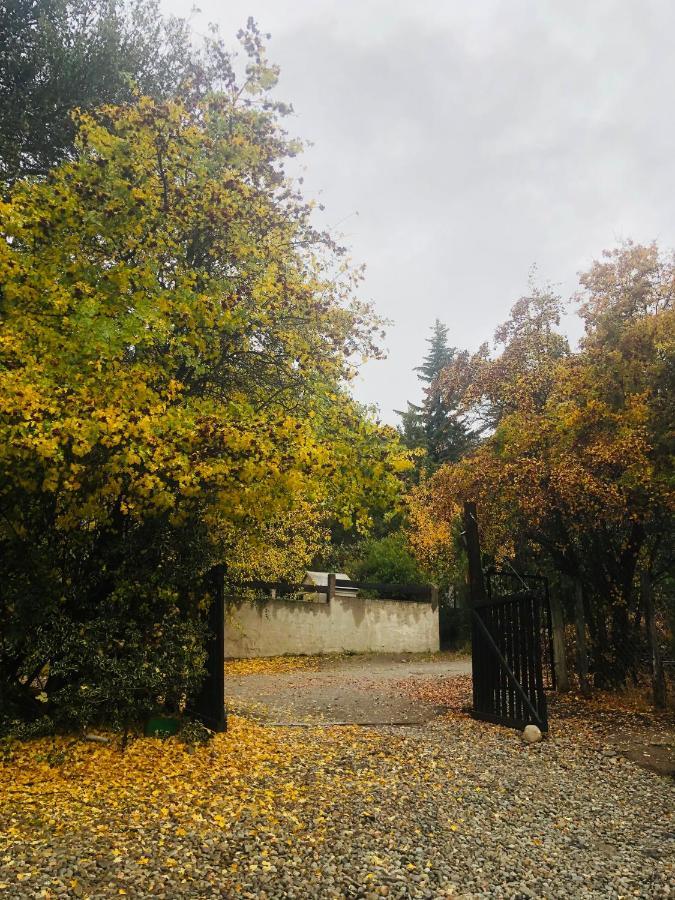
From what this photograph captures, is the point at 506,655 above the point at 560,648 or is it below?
above

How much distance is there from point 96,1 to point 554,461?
13.9m

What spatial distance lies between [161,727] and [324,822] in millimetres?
2316

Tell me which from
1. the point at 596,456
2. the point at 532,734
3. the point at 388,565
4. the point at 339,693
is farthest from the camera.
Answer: the point at 388,565

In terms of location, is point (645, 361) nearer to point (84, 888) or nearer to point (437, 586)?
point (84, 888)

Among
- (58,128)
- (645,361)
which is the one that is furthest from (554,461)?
(58,128)

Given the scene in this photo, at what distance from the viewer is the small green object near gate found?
6.23 m

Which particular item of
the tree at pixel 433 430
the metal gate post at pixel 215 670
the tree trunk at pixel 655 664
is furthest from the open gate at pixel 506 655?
the tree at pixel 433 430

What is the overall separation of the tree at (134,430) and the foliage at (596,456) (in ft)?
10.4

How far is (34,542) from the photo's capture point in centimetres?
596

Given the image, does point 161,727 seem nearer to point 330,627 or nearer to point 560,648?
point 560,648

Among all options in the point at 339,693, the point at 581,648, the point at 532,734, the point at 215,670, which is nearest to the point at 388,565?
the point at 339,693

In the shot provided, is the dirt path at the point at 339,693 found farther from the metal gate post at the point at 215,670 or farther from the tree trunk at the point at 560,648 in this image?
the tree trunk at the point at 560,648

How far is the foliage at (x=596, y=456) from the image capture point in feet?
29.9

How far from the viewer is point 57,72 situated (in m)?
13.0
